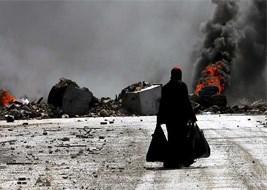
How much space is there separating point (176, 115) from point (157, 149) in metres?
0.76

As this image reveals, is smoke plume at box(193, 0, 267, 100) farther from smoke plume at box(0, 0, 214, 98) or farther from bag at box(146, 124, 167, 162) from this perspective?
bag at box(146, 124, 167, 162)

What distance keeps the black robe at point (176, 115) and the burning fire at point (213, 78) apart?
3550 centimetres

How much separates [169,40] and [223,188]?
67.0 meters

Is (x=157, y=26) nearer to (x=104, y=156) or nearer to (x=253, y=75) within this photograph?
(x=253, y=75)

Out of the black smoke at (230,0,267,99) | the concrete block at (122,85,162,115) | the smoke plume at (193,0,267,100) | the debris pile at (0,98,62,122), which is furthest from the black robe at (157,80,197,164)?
the black smoke at (230,0,267,99)

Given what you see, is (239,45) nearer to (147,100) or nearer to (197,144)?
(147,100)

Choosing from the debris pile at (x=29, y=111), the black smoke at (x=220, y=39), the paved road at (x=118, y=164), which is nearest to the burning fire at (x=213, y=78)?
the black smoke at (x=220, y=39)

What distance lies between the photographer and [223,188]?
10.2 metres

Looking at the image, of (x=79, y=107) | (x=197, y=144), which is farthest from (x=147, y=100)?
(x=197, y=144)

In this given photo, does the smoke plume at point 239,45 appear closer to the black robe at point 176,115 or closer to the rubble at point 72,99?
the rubble at point 72,99

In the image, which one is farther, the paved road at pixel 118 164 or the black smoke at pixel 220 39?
the black smoke at pixel 220 39

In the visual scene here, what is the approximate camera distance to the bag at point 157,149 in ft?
45.3

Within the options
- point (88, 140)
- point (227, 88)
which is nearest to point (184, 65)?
A: point (227, 88)

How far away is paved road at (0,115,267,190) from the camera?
435 inches
